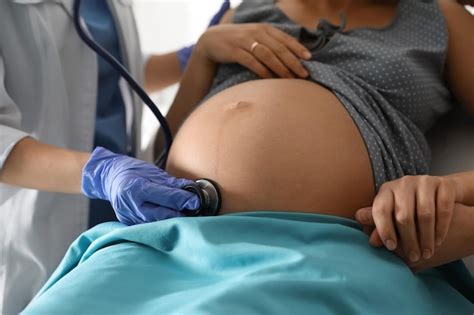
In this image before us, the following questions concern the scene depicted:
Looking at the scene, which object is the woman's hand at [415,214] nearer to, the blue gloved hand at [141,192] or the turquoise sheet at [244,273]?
the turquoise sheet at [244,273]

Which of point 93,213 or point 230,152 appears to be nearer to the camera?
point 230,152

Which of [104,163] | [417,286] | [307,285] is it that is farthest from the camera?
[104,163]

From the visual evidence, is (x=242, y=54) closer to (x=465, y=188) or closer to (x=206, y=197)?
(x=206, y=197)

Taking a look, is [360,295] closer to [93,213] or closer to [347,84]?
[347,84]

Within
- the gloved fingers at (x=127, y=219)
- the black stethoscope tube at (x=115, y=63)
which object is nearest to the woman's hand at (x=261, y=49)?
the black stethoscope tube at (x=115, y=63)

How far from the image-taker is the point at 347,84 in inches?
45.3

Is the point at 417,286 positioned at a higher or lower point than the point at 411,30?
lower

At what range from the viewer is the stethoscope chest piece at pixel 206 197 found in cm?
97

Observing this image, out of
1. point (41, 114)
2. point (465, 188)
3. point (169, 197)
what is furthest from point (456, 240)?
point (41, 114)

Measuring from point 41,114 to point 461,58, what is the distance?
2.65ft

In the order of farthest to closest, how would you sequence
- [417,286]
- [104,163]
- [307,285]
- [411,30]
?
[411,30], [104,163], [417,286], [307,285]

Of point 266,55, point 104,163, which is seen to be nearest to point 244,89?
point 266,55

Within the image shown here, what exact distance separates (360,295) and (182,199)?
0.96 feet

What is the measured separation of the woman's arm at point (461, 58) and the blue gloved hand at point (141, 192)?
0.59m
